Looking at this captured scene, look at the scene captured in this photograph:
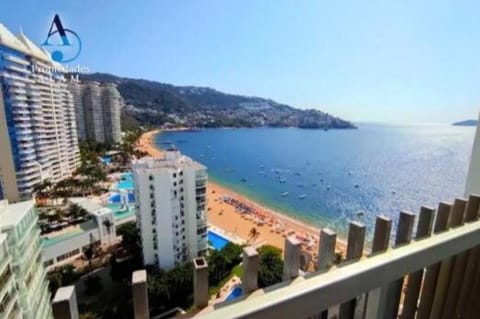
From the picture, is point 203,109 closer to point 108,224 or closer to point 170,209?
point 108,224

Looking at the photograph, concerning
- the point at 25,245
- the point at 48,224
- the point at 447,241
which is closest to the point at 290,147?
the point at 48,224

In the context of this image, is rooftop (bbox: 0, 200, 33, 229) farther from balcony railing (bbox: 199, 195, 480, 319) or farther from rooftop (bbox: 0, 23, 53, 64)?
rooftop (bbox: 0, 23, 53, 64)

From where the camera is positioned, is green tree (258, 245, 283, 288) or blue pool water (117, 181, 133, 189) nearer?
green tree (258, 245, 283, 288)

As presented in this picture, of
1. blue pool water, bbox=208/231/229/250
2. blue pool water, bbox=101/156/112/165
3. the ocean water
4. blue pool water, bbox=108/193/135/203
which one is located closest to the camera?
blue pool water, bbox=208/231/229/250

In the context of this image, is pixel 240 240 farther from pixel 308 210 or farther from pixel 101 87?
pixel 101 87

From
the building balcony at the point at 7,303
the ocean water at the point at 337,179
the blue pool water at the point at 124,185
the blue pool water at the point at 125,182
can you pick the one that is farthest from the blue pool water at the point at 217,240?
the blue pool water at the point at 124,185

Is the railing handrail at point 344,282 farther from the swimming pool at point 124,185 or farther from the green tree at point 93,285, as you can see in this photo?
the swimming pool at point 124,185

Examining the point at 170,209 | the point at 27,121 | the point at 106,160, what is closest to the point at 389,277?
the point at 170,209

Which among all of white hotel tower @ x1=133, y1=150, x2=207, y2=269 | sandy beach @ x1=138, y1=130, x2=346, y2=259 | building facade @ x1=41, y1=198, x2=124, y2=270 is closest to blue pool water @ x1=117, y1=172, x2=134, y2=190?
sandy beach @ x1=138, y1=130, x2=346, y2=259
